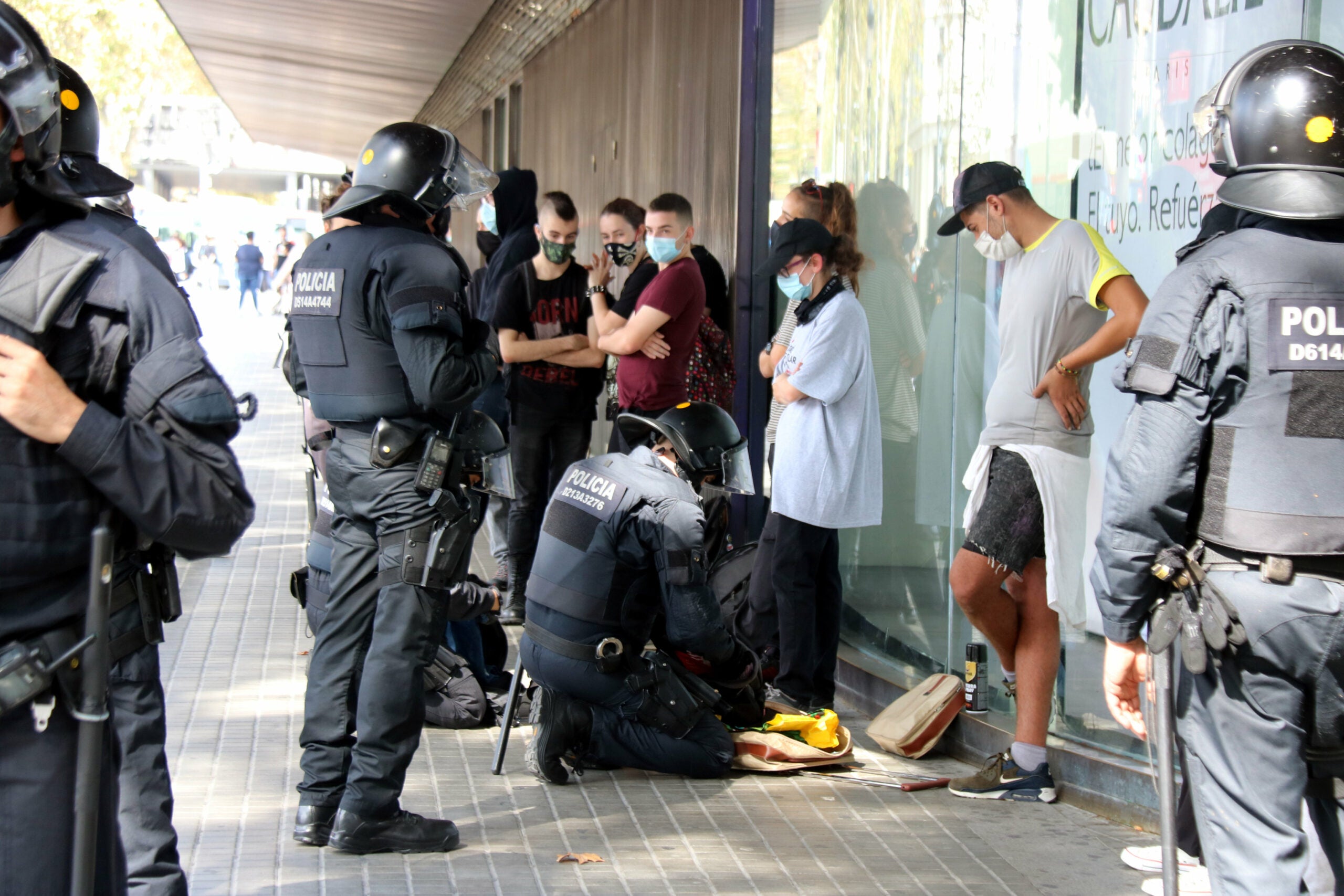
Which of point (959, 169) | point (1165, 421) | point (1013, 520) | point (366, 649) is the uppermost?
point (959, 169)

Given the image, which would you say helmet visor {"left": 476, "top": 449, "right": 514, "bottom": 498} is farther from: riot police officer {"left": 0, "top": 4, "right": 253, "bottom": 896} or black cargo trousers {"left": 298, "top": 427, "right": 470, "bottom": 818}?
riot police officer {"left": 0, "top": 4, "right": 253, "bottom": 896}

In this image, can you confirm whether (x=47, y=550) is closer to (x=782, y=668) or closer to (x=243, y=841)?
(x=243, y=841)

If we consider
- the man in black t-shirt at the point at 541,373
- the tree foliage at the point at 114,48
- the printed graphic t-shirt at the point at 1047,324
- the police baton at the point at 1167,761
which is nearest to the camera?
the police baton at the point at 1167,761

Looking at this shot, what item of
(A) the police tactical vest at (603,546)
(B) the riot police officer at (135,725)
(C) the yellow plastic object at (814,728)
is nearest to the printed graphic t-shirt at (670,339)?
(A) the police tactical vest at (603,546)

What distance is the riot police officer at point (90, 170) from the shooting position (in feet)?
8.50

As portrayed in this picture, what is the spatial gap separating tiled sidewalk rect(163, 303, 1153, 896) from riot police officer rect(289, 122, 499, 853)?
8.0 inches

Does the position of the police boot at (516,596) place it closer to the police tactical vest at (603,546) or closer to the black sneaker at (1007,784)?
the police tactical vest at (603,546)

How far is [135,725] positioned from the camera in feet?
10.2

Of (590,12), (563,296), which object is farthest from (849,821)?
(590,12)

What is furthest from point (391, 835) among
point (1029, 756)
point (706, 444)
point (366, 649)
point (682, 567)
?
point (1029, 756)

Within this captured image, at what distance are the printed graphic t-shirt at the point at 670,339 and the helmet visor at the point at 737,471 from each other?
1716mm

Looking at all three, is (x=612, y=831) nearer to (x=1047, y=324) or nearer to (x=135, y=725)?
(x=135, y=725)

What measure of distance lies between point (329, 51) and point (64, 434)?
17.7 m

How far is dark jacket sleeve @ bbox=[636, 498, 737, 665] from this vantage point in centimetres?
453
